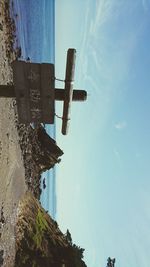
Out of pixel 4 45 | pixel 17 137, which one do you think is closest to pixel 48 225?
pixel 17 137

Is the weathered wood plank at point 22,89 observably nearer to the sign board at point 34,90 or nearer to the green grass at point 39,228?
the sign board at point 34,90

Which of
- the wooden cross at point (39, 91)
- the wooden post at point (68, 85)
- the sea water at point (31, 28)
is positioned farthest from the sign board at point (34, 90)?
the sea water at point (31, 28)

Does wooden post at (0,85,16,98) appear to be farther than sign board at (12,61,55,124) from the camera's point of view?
Yes

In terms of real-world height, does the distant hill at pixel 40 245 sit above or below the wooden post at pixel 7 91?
below

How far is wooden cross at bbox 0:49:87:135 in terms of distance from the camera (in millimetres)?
10500

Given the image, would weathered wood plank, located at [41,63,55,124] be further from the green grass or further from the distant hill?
the green grass

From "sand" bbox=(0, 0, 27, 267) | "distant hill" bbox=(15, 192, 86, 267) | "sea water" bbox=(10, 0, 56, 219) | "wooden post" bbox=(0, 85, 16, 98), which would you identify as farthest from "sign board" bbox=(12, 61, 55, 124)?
"sea water" bbox=(10, 0, 56, 219)

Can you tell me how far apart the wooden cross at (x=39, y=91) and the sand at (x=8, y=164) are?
1164 cm

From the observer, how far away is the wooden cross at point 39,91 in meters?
10.5

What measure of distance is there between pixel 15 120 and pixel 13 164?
2928 millimetres

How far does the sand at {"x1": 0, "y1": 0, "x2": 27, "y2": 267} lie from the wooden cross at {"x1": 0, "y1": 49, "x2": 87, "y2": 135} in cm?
1164

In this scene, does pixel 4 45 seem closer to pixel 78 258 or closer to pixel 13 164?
pixel 13 164

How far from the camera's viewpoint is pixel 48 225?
3044 centimetres

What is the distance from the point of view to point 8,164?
2494cm
